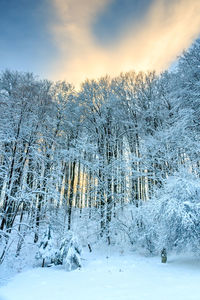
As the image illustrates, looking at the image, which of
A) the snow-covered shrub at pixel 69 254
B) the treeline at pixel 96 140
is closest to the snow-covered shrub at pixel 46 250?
the snow-covered shrub at pixel 69 254

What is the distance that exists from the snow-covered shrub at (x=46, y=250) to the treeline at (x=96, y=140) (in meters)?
0.60

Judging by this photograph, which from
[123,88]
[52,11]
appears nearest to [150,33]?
[123,88]

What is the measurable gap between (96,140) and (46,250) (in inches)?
301

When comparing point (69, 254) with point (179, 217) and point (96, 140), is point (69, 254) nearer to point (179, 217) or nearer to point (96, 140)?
point (179, 217)

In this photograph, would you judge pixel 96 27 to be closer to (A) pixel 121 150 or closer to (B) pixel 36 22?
(B) pixel 36 22

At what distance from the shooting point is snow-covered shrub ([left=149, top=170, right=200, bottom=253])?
16.3 ft

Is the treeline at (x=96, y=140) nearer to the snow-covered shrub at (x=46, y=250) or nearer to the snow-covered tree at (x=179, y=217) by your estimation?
the snow-covered shrub at (x=46, y=250)

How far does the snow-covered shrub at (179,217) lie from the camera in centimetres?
496

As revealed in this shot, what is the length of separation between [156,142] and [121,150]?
292cm

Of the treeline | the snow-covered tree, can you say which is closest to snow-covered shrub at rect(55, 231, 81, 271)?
the treeline

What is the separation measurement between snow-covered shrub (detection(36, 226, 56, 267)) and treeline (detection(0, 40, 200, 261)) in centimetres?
60

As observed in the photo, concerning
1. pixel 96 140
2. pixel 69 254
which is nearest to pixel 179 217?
pixel 69 254

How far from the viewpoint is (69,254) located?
5.77 metres

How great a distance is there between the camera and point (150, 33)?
8.06m
